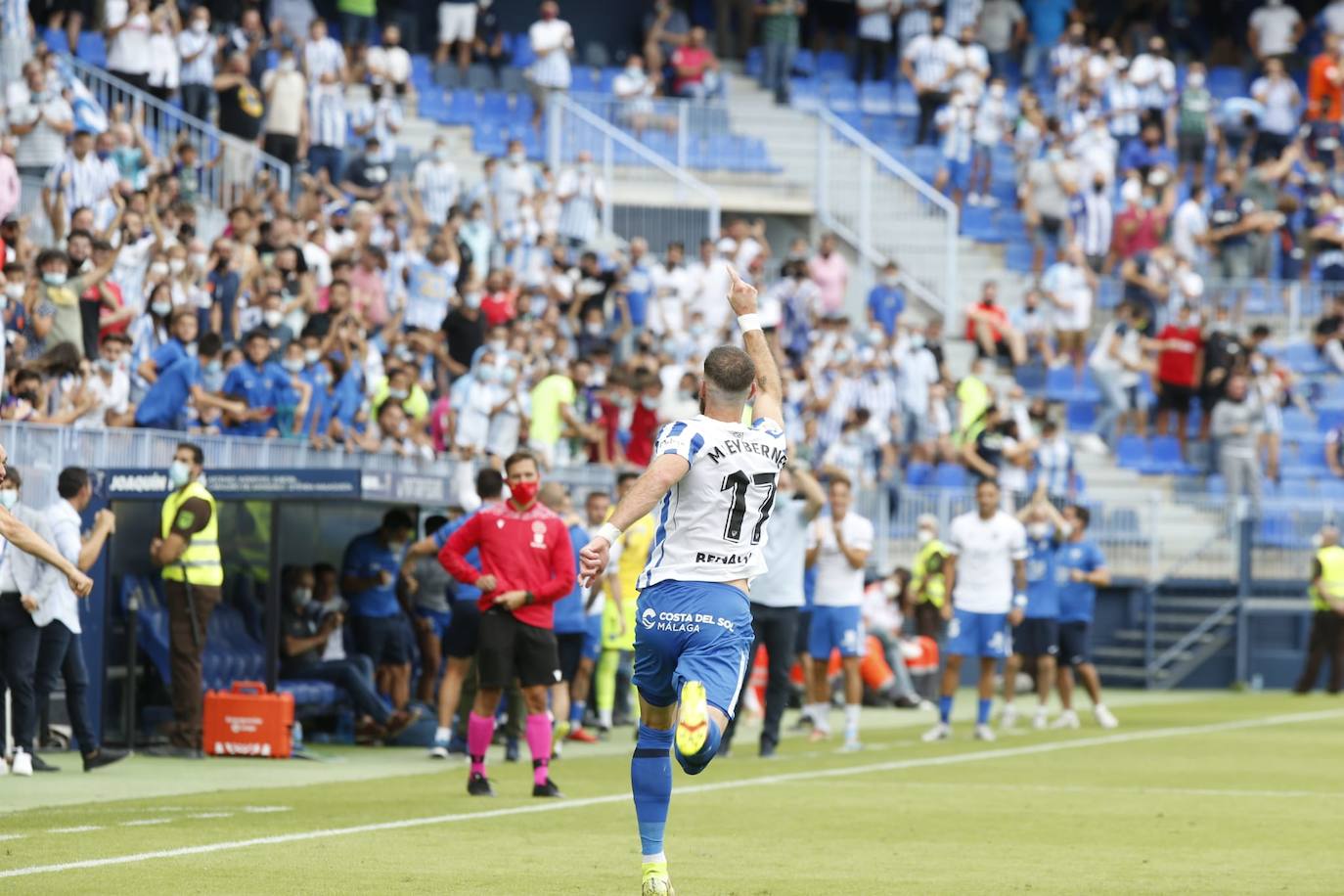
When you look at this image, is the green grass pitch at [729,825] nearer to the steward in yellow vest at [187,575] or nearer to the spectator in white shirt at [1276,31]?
the steward in yellow vest at [187,575]

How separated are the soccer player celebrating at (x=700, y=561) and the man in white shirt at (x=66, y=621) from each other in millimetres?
7569

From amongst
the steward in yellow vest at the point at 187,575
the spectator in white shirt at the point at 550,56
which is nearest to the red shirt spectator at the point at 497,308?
the spectator in white shirt at the point at 550,56

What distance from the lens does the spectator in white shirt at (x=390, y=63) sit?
30703mm

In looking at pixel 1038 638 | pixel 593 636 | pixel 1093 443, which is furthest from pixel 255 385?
pixel 1093 443

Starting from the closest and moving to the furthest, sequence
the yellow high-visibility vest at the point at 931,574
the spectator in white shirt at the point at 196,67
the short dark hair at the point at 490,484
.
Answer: the short dark hair at the point at 490,484, the spectator in white shirt at the point at 196,67, the yellow high-visibility vest at the point at 931,574

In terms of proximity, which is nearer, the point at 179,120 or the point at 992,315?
the point at 179,120

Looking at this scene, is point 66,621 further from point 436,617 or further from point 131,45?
point 131,45

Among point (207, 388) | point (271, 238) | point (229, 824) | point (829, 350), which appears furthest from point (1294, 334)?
point (229, 824)

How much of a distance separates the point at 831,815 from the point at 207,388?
27.4 feet

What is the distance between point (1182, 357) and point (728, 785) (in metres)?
19.3

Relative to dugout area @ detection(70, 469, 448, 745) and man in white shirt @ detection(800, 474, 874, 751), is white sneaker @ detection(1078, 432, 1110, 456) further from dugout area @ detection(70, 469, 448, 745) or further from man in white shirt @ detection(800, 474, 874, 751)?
dugout area @ detection(70, 469, 448, 745)

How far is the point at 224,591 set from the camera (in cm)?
2002

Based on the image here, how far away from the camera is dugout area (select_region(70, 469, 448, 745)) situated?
18109mm

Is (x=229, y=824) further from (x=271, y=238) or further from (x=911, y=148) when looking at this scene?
(x=911, y=148)
